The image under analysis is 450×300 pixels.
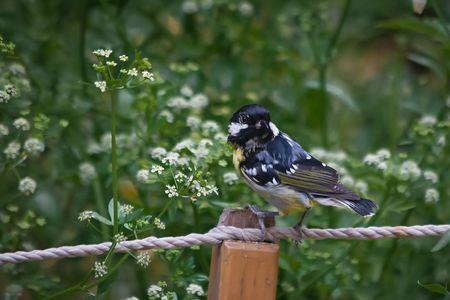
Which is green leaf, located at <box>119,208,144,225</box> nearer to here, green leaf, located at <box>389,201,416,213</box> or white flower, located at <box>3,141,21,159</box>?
white flower, located at <box>3,141,21,159</box>

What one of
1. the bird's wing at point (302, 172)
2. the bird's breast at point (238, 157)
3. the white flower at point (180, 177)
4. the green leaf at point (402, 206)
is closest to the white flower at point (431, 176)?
the green leaf at point (402, 206)

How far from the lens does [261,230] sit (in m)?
2.44

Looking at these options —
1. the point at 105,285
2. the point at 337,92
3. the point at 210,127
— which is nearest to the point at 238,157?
the point at 210,127

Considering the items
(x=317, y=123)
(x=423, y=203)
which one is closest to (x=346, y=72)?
(x=317, y=123)

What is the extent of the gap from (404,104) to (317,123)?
492 millimetres

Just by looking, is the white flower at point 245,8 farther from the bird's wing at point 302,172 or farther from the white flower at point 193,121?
the bird's wing at point 302,172

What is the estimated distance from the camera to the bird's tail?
101 inches

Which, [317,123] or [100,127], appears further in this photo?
[317,123]

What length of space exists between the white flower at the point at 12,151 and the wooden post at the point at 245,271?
94 centimetres

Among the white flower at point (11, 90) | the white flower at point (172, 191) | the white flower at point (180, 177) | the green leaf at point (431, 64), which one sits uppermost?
the green leaf at point (431, 64)

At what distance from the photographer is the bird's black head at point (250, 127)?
9.27 feet

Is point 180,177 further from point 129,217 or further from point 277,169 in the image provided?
point 277,169

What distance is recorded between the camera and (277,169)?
9.18 ft

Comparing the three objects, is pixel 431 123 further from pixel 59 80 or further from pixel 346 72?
pixel 346 72
